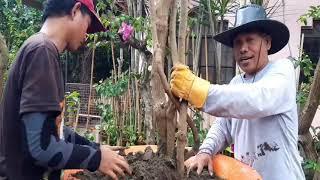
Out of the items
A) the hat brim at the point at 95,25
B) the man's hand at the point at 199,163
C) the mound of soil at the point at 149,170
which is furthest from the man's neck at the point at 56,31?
the man's hand at the point at 199,163

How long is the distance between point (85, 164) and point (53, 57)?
32 cm

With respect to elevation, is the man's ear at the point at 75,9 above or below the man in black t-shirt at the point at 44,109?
above

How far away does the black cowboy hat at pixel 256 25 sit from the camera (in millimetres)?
1831

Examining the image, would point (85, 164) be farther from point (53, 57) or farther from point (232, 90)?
point (232, 90)

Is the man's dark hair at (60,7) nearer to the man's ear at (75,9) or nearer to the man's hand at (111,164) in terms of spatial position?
the man's ear at (75,9)

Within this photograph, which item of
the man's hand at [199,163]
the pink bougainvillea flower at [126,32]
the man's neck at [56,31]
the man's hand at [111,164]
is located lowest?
the man's hand at [199,163]

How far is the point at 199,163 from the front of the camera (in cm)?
180

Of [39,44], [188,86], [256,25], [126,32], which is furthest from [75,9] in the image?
[126,32]

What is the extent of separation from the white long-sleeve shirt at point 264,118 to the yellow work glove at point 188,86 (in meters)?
0.03

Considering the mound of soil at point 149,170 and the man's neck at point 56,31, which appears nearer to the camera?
the man's neck at point 56,31

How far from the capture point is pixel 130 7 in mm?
5035

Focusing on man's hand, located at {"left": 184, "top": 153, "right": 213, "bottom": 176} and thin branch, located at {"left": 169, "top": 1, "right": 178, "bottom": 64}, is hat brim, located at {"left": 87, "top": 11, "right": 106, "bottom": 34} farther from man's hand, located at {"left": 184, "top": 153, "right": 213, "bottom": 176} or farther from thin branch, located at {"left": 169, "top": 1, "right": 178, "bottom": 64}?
man's hand, located at {"left": 184, "top": 153, "right": 213, "bottom": 176}

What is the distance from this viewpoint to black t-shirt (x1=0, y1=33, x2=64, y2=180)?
1292 millimetres

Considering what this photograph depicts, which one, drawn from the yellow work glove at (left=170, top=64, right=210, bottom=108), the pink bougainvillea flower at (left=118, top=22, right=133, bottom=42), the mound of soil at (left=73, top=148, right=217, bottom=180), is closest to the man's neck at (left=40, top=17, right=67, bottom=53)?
the yellow work glove at (left=170, top=64, right=210, bottom=108)
